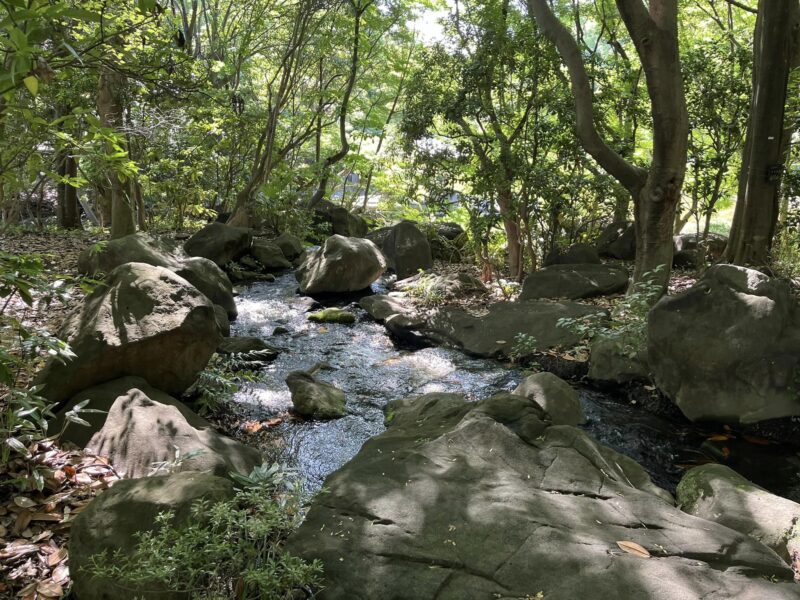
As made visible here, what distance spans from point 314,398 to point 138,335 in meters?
1.80

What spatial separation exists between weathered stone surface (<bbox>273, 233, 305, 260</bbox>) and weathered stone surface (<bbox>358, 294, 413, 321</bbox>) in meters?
4.52

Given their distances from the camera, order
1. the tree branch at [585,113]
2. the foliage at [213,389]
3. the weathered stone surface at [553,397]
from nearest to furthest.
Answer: the weathered stone surface at [553,397]
the foliage at [213,389]
the tree branch at [585,113]

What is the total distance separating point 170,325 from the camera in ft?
16.0

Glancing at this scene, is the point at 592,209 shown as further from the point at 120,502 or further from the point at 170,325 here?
the point at 120,502

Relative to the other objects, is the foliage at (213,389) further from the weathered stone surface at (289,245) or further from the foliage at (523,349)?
the weathered stone surface at (289,245)

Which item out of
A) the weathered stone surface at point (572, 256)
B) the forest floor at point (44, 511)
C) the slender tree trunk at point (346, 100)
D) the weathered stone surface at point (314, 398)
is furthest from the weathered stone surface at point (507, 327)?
the slender tree trunk at point (346, 100)

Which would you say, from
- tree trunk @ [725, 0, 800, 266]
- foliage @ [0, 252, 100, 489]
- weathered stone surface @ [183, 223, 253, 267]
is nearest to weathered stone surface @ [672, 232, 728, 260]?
tree trunk @ [725, 0, 800, 266]

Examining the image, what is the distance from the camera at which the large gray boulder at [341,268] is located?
10.7 m

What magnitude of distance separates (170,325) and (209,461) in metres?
1.79

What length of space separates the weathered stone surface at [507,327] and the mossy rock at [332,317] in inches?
59.5

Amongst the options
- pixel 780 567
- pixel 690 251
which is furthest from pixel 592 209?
pixel 780 567

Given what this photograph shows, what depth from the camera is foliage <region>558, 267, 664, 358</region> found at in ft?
20.1

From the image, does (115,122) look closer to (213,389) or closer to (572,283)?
(213,389)

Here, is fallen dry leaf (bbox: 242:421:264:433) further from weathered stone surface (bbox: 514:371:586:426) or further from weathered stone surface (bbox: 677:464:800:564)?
weathered stone surface (bbox: 677:464:800:564)
